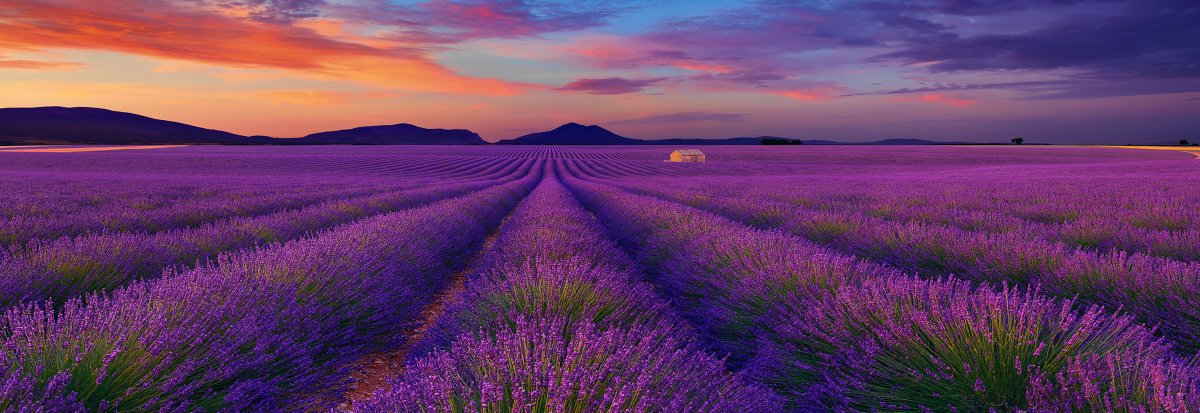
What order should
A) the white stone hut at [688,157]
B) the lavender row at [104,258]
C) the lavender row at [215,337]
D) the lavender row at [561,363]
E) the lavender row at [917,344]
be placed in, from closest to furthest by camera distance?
the lavender row at [561,363] → the lavender row at [917,344] → the lavender row at [215,337] → the lavender row at [104,258] → the white stone hut at [688,157]

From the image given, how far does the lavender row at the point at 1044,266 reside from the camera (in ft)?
10.6

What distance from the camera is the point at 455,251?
689 cm

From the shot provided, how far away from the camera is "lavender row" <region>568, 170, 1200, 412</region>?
1823 mm

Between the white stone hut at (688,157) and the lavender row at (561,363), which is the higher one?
the lavender row at (561,363)

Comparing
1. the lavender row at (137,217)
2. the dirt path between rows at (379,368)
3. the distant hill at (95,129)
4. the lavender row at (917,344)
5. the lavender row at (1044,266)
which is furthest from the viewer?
the distant hill at (95,129)

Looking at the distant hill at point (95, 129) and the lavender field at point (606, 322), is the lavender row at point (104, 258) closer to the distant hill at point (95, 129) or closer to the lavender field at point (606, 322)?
the lavender field at point (606, 322)

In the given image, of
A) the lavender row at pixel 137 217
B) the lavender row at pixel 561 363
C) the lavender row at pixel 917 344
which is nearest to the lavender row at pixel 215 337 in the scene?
the lavender row at pixel 561 363

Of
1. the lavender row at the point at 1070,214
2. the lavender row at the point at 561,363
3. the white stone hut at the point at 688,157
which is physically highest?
the lavender row at the point at 561,363

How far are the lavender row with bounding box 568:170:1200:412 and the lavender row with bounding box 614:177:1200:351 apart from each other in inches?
11.9

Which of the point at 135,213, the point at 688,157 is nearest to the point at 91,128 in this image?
the point at 688,157

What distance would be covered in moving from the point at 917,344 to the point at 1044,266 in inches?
106

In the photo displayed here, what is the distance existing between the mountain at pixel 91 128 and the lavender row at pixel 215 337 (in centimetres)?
12565

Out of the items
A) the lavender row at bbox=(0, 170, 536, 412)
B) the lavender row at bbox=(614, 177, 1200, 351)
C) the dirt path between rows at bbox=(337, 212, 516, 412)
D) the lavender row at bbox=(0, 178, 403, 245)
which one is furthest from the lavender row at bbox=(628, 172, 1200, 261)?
the lavender row at bbox=(0, 178, 403, 245)

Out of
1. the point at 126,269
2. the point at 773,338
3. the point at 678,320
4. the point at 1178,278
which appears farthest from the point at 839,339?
the point at 126,269
